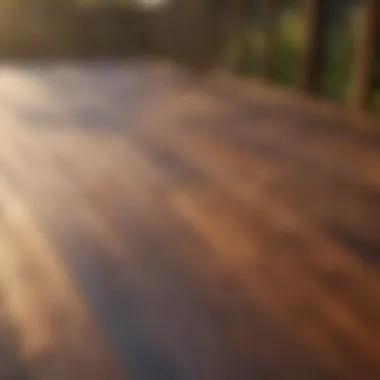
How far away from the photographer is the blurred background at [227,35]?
1841mm

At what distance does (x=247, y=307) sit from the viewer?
79 centimetres

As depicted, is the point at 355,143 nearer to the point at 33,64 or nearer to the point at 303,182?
the point at 303,182

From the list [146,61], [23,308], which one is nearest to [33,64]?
[146,61]

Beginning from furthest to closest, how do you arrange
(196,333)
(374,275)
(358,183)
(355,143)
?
(355,143) → (358,183) → (374,275) → (196,333)

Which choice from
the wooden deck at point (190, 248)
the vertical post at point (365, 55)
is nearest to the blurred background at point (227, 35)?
the vertical post at point (365, 55)

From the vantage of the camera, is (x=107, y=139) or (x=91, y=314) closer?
(x=91, y=314)

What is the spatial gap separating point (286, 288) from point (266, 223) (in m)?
0.21

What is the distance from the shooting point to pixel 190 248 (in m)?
0.95

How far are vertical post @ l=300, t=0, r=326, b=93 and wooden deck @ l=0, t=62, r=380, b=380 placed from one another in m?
0.24

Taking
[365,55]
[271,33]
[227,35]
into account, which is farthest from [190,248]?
[227,35]

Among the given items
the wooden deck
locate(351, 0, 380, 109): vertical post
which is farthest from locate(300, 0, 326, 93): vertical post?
the wooden deck

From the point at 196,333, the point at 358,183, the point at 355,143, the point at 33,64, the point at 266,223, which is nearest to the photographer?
the point at 196,333

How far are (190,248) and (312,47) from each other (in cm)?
110

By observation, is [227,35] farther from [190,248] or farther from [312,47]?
[190,248]
